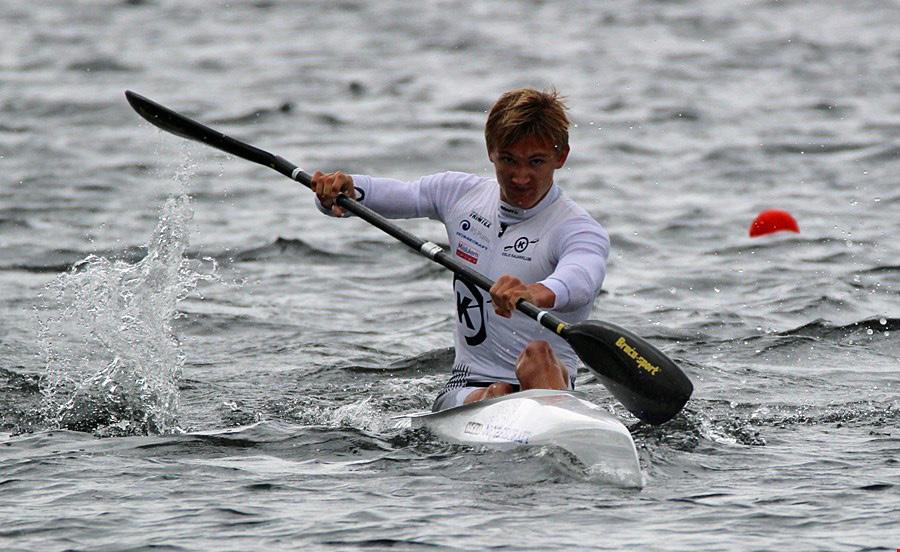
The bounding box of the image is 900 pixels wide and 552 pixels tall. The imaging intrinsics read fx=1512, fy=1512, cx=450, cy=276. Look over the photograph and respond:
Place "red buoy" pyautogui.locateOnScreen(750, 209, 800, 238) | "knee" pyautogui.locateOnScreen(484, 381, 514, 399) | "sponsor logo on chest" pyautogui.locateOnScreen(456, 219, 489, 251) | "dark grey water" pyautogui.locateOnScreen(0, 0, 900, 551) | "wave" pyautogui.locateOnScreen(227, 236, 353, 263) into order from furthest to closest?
1. "red buoy" pyautogui.locateOnScreen(750, 209, 800, 238)
2. "wave" pyautogui.locateOnScreen(227, 236, 353, 263)
3. "sponsor logo on chest" pyautogui.locateOnScreen(456, 219, 489, 251)
4. "knee" pyautogui.locateOnScreen(484, 381, 514, 399)
5. "dark grey water" pyautogui.locateOnScreen(0, 0, 900, 551)

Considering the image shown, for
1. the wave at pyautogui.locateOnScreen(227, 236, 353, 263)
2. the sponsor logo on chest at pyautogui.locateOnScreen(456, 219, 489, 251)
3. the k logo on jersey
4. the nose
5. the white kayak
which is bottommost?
the white kayak

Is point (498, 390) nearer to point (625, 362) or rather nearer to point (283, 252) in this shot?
point (625, 362)

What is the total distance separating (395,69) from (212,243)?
31.2 ft

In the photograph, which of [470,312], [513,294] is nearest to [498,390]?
[470,312]

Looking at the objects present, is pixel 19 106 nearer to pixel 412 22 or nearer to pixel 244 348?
pixel 412 22

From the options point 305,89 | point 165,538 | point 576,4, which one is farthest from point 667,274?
point 576,4

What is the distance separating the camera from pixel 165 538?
5.67m

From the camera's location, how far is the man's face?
22.2 ft

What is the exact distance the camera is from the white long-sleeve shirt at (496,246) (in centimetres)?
696

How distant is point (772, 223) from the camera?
43.7 ft

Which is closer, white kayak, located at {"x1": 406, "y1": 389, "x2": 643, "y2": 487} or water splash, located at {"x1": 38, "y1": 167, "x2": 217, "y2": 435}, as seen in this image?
white kayak, located at {"x1": 406, "y1": 389, "x2": 643, "y2": 487}

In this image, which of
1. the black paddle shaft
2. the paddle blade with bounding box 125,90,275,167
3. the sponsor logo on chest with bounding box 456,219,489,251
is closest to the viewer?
the black paddle shaft

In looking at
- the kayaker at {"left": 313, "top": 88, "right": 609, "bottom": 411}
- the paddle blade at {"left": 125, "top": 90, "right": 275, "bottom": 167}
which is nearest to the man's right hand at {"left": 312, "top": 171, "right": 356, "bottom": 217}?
the kayaker at {"left": 313, "top": 88, "right": 609, "bottom": 411}

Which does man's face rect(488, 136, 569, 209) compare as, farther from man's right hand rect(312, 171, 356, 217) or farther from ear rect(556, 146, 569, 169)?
man's right hand rect(312, 171, 356, 217)
